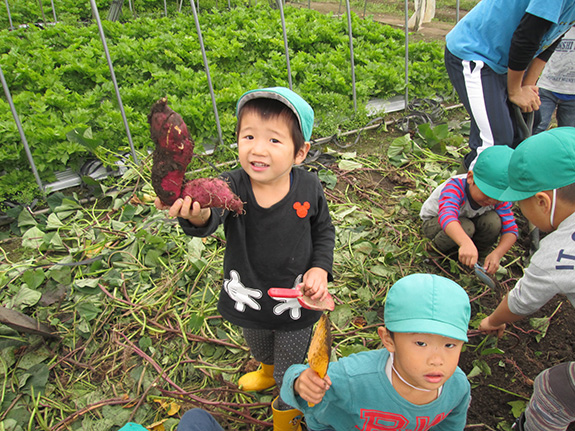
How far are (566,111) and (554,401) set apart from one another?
2.44 m

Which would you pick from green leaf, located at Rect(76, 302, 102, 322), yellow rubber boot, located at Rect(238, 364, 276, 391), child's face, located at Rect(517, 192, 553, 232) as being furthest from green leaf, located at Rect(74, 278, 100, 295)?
child's face, located at Rect(517, 192, 553, 232)

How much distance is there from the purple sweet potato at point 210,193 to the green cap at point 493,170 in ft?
4.98

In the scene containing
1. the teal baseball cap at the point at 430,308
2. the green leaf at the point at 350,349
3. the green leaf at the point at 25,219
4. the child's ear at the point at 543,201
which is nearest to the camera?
the teal baseball cap at the point at 430,308

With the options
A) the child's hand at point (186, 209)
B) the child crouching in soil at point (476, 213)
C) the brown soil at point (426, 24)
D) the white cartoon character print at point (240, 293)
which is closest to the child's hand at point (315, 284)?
the white cartoon character print at point (240, 293)

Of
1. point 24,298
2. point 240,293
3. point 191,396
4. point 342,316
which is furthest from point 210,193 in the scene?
point 24,298

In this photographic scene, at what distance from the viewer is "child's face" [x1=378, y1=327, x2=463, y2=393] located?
4.25 feet

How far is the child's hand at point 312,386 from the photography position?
4.28 ft

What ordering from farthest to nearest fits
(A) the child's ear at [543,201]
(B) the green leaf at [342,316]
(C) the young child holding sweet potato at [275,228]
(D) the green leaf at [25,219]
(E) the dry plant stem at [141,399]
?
(D) the green leaf at [25,219] < (B) the green leaf at [342,316] < (E) the dry plant stem at [141,399] < (A) the child's ear at [543,201] < (C) the young child holding sweet potato at [275,228]

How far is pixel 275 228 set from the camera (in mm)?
1683

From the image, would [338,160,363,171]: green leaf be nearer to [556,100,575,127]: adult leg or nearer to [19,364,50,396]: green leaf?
[556,100,575,127]: adult leg

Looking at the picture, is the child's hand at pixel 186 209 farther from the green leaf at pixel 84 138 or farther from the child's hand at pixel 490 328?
the green leaf at pixel 84 138

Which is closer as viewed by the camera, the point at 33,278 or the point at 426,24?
the point at 33,278

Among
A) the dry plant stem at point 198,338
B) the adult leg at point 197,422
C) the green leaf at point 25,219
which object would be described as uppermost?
the adult leg at point 197,422

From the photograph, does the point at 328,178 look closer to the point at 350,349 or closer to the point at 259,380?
the point at 350,349
